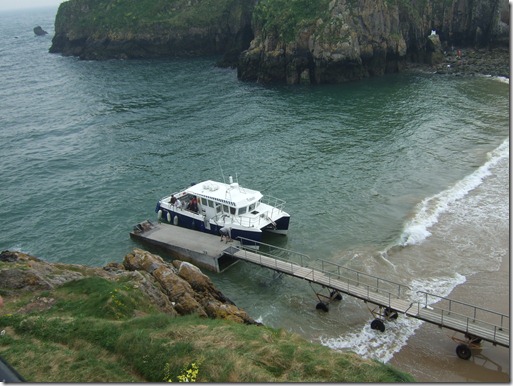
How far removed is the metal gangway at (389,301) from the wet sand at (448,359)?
1.91 ft

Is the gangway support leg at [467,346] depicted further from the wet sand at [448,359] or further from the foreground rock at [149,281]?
the foreground rock at [149,281]

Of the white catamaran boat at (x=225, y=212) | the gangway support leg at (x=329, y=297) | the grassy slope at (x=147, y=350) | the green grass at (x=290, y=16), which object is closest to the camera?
the grassy slope at (x=147, y=350)

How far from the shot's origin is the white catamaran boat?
39344 mm

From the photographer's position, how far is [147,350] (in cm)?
1986

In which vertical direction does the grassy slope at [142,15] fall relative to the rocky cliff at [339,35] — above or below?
above

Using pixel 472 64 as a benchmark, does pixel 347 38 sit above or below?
above

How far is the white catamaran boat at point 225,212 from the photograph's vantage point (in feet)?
129

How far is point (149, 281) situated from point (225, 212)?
47.1 ft

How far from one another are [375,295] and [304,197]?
16546 millimetres

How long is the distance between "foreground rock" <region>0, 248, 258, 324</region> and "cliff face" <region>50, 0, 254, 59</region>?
260ft

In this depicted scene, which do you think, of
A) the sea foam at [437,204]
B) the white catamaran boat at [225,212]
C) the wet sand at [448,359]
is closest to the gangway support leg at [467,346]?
the wet sand at [448,359]

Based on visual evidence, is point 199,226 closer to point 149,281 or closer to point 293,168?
point 293,168

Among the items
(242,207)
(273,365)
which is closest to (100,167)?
(242,207)

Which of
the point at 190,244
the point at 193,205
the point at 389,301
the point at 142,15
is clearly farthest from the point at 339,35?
the point at 389,301
